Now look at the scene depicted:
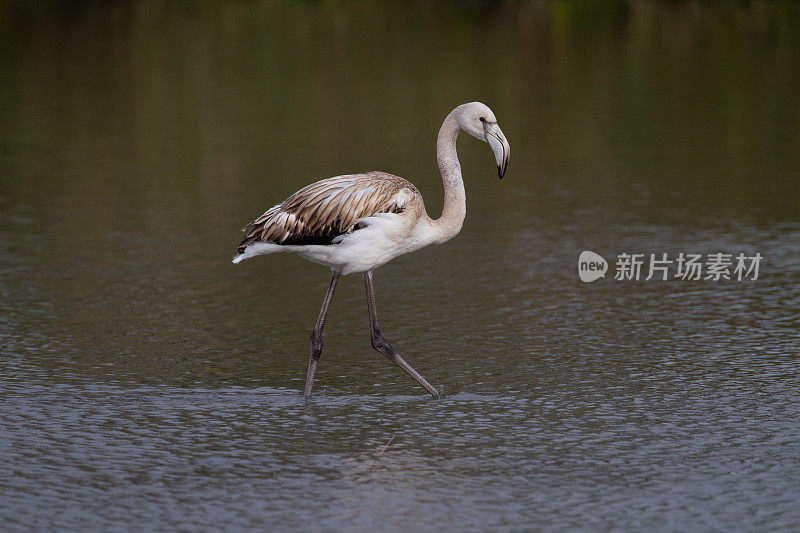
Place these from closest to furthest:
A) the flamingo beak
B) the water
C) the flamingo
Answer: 1. the water
2. the flamingo
3. the flamingo beak

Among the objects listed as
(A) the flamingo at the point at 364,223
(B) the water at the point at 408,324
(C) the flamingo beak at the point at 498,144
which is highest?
(C) the flamingo beak at the point at 498,144

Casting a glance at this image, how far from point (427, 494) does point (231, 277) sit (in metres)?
5.45

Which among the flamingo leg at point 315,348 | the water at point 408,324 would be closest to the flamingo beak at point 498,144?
the flamingo leg at point 315,348

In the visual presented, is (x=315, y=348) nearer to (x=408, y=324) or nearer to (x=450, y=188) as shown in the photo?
(x=450, y=188)

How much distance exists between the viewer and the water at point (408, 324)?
6.87m

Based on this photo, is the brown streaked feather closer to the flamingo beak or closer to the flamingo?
the flamingo

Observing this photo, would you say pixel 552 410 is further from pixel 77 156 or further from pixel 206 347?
pixel 77 156

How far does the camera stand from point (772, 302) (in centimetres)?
1068

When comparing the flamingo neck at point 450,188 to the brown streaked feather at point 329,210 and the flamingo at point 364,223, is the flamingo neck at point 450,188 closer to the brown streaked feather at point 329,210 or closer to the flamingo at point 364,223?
the flamingo at point 364,223

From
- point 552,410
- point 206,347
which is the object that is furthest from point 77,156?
point 552,410

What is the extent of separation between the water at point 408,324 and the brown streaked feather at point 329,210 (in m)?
0.93

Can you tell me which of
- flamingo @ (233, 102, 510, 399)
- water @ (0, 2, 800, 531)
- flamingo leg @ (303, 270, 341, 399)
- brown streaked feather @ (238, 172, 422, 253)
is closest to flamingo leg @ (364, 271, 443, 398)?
flamingo @ (233, 102, 510, 399)

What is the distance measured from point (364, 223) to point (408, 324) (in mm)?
1985

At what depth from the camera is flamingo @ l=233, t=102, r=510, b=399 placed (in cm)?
850
